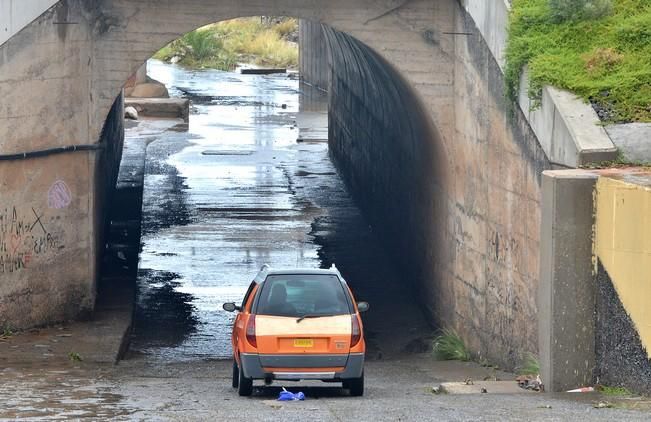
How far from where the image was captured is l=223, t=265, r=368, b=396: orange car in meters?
13.7

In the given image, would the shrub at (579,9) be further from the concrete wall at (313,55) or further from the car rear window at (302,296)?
the concrete wall at (313,55)

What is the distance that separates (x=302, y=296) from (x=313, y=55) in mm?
40837

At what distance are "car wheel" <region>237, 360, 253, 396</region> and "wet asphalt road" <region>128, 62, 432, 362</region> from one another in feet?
16.0

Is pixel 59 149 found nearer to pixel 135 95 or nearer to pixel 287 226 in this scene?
pixel 287 226

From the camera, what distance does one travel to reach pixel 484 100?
18.2 meters

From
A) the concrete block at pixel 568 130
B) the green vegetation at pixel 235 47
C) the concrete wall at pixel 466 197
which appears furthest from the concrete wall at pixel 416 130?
the green vegetation at pixel 235 47

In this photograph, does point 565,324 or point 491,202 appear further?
point 491,202

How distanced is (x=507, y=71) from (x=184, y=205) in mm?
14197

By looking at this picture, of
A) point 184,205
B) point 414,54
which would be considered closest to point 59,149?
point 414,54

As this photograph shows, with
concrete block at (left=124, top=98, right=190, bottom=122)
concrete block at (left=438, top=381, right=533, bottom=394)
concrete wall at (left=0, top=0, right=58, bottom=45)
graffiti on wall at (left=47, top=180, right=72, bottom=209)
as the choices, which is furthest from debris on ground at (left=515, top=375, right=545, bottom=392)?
concrete block at (left=124, top=98, right=190, bottom=122)

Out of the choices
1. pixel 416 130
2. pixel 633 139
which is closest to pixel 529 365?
pixel 633 139

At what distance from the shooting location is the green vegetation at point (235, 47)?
227 feet

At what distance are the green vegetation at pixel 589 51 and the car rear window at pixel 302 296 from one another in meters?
3.89

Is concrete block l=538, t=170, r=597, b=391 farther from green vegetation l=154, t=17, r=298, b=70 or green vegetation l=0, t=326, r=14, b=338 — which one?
green vegetation l=154, t=17, r=298, b=70
